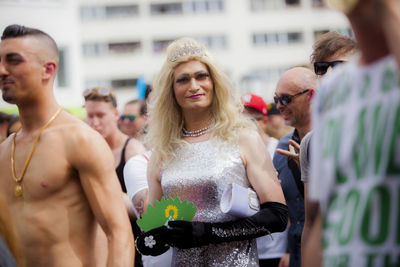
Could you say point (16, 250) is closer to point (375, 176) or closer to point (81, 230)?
point (81, 230)

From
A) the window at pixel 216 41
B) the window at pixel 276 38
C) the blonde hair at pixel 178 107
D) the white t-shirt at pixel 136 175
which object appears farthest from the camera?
the window at pixel 276 38

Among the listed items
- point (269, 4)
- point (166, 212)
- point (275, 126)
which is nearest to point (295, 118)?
point (166, 212)

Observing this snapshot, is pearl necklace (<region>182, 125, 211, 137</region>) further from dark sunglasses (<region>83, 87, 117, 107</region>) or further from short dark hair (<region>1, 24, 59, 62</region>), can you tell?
dark sunglasses (<region>83, 87, 117, 107</region>)

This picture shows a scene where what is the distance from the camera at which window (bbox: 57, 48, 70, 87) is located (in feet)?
89.2

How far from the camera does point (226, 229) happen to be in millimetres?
3400

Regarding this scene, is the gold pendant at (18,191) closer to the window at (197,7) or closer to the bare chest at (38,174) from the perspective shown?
the bare chest at (38,174)

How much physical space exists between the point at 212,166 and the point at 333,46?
3.48 ft

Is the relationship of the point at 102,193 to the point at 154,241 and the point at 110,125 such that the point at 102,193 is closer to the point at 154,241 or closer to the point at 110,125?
the point at 154,241

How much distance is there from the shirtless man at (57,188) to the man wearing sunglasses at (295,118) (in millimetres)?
1577

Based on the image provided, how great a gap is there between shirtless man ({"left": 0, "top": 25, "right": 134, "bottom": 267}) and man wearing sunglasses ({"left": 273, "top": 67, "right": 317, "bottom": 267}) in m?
1.58

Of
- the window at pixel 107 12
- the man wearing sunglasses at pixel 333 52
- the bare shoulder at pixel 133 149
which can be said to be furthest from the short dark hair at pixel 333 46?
the window at pixel 107 12

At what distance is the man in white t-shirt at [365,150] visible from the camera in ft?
4.82

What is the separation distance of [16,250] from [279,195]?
1.74 m

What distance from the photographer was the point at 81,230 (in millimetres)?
3020
